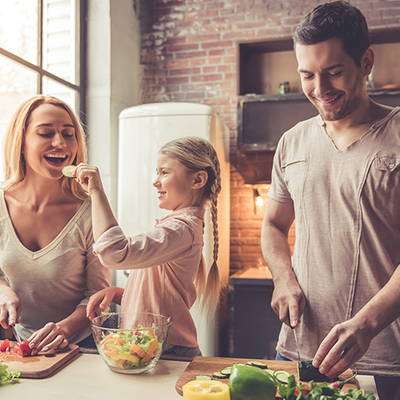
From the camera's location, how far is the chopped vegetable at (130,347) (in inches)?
42.3

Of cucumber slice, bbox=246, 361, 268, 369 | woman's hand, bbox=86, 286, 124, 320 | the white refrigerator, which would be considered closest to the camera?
cucumber slice, bbox=246, 361, 268, 369

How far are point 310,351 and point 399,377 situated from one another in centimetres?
32

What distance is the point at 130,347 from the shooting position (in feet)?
3.53

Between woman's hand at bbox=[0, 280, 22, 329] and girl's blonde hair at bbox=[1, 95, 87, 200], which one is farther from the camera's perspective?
girl's blonde hair at bbox=[1, 95, 87, 200]

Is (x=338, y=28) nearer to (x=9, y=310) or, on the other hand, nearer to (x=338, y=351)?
(x=338, y=351)

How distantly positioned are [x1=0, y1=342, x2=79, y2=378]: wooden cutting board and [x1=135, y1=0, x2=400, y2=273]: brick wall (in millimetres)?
2539

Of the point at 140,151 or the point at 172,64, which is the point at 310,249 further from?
the point at 172,64

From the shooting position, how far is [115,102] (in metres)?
3.53

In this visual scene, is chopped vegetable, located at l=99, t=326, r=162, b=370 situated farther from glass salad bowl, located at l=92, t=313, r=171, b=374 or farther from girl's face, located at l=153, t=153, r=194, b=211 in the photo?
girl's face, located at l=153, t=153, r=194, b=211

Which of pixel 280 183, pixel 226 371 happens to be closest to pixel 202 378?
pixel 226 371

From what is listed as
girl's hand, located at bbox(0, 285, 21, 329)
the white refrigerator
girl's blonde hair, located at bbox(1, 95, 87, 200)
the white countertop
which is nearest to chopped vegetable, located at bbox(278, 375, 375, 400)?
the white countertop

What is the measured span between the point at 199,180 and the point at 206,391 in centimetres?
72

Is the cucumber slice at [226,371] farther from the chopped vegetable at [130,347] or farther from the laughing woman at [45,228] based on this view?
the laughing woman at [45,228]

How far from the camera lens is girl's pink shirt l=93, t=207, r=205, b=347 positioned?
1.20m
